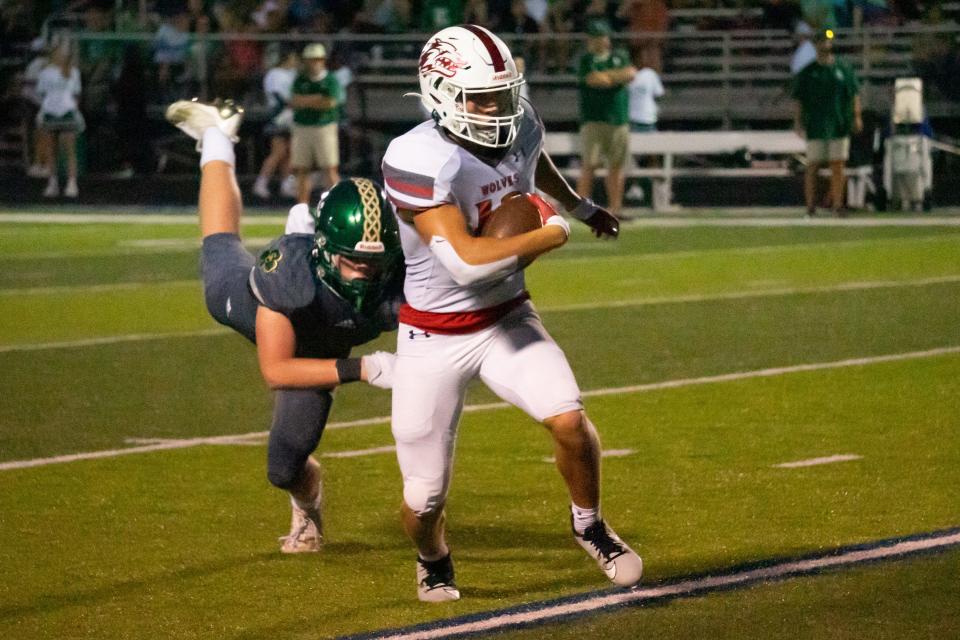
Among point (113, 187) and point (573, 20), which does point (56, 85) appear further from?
point (573, 20)

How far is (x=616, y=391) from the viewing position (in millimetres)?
8562

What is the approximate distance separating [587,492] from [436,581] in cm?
50

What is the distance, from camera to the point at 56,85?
21.3 meters

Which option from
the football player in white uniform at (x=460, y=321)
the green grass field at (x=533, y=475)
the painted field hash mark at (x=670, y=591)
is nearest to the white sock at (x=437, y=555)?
the football player in white uniform at (x=460, y=321)

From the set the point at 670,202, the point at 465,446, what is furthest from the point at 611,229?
→ the point at 670,202

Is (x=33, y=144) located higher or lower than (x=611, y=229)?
lower

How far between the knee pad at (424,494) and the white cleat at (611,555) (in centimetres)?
40

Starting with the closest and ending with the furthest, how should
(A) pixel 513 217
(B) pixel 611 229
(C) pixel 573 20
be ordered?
1. (A) pixel 513 217
2. (B) pixel 611 229
3. (C) pixel 573 20

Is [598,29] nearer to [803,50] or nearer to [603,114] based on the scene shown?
[603,114]

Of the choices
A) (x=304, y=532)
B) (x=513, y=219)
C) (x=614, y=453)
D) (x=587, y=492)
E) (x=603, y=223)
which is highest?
(x=513, y=219)

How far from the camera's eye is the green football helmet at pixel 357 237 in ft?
16.5

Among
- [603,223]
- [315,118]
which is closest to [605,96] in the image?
[315,118]

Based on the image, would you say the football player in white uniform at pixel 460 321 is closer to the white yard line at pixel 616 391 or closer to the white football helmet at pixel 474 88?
the white football helmet at pixel 474 88

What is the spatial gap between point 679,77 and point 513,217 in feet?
57.3
